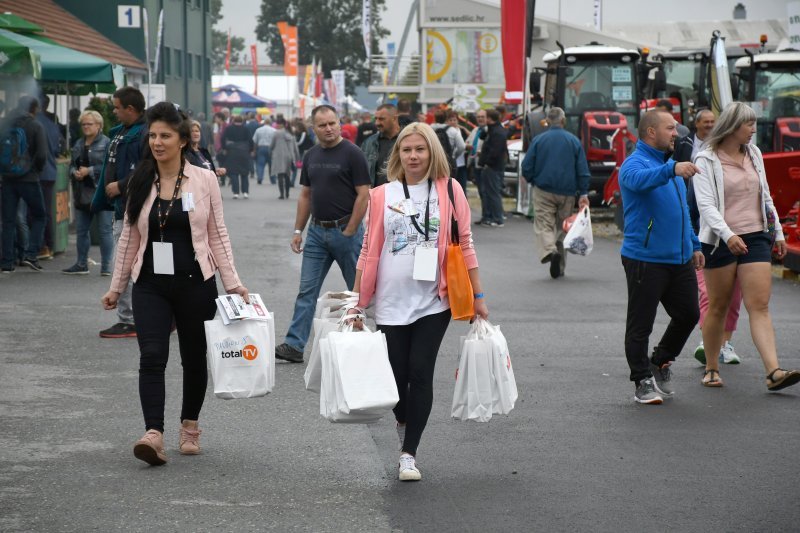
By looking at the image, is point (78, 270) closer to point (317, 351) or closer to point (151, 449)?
point (151, 449)

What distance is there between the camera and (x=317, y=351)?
598 cm

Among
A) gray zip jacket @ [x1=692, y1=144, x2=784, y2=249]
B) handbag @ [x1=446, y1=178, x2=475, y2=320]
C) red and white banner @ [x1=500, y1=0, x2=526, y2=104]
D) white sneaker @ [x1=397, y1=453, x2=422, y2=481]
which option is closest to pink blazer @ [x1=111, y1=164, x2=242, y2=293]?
handbag @ [x1=446, y1=178, x2=475, y2=320]

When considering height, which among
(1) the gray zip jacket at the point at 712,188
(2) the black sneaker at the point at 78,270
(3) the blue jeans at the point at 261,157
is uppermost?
(1) the gray zip jacket at the point at 712,188

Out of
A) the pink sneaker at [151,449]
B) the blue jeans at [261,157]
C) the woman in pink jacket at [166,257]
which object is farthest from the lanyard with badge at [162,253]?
the blue jeans at [261,157]

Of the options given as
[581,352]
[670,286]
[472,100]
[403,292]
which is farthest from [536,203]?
[472,100]

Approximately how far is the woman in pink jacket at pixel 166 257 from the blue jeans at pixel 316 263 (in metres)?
2.80

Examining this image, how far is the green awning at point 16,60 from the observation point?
14.6 metres

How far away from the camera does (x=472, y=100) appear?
36500 mm

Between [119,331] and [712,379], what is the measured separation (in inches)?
188

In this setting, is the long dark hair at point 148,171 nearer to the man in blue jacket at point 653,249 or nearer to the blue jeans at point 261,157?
the man in blue jacket at point 653,249

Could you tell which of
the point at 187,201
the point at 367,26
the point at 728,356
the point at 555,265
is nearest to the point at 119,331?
the point at 187,201

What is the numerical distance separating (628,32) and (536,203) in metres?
55.0

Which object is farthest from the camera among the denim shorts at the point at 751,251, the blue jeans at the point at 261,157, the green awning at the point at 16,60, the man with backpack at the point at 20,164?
the blue jeans at the point at 261,157

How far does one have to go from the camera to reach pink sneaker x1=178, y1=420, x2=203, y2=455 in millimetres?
6426
